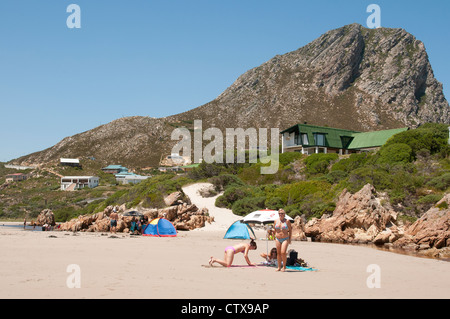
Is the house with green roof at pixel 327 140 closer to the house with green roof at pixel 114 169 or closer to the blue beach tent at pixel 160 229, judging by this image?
the blue beach tent at pixel 160 229

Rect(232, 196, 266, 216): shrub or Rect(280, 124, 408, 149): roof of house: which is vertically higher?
Rect(280, 124, 408, 149): roof of house

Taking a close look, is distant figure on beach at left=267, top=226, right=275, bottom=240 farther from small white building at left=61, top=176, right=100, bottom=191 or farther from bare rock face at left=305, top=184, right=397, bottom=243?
small white building at left=61, top=176, right=100, bottom=191

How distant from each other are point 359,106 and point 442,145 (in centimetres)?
6821

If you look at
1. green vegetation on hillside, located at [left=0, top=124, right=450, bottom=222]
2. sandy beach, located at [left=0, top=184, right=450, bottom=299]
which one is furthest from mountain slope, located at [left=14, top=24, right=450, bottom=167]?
sandy beach, located at [left=0, top=184, right=450, bottom=299]

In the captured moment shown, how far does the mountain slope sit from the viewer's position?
98500 millimetres

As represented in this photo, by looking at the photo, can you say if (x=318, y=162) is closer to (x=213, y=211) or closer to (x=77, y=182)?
(x=213, y=211)

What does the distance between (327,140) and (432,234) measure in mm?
31772

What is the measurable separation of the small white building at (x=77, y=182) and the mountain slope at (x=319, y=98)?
75.7 feet

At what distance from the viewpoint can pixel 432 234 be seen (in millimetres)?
16969

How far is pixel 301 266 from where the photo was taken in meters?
10.3

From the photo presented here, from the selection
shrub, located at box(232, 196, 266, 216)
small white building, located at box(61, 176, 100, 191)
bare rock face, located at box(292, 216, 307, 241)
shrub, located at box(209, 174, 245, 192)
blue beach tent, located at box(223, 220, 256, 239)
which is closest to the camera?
blue beach tent, located at box(223, 220, 256, 239)

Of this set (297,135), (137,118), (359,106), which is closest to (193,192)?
(297,135)

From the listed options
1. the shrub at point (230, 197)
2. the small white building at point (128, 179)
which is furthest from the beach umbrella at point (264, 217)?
the small white building at point (128, 179)

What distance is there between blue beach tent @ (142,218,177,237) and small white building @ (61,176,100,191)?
5232 centimetres
